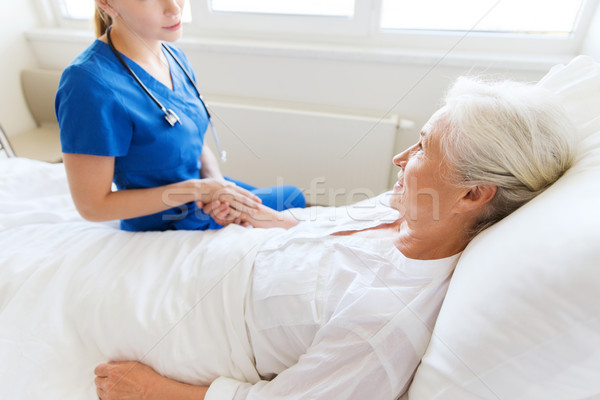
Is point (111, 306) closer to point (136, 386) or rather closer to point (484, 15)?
point (136, 386)

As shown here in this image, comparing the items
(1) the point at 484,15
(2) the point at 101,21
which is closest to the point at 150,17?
(2) the point at 101,21

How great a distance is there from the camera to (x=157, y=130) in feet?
3.28

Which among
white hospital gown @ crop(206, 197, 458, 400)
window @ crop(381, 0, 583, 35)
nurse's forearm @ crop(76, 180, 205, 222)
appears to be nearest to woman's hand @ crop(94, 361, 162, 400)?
white hospital gown @ crop(206, 197, 458, 400)

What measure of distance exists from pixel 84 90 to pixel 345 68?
3.47ft

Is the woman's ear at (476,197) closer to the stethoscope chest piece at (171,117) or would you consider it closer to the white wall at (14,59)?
the stethoscope chest piece at (171,117)

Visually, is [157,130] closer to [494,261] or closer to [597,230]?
[494,261]

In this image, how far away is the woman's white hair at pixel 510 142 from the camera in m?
0.69

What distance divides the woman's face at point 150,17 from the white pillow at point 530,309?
0.92 m

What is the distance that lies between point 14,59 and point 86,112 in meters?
1.57

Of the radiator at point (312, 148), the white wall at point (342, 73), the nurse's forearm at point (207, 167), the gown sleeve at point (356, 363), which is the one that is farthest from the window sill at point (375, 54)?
the gown sleeve at point (356, 363)

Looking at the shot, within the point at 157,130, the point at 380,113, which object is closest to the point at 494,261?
the point at 157,130

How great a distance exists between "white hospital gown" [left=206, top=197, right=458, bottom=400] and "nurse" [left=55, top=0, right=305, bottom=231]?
1.21 ft

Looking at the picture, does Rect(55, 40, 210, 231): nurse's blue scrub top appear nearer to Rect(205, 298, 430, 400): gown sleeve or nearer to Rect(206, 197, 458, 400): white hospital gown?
Rect(206, 197, 458, 400): white hospital gown

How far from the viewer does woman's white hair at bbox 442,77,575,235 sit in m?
0.69
